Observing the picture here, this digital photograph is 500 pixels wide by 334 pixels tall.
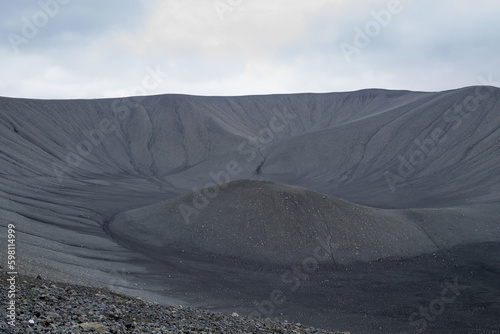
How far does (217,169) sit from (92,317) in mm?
49995

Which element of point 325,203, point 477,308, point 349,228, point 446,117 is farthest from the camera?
point 446,117

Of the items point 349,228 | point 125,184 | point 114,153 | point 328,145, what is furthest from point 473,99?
point 114,153

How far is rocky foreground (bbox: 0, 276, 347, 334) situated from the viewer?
6039 mm

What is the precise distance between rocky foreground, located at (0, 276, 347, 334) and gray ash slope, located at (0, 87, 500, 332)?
5310 mm

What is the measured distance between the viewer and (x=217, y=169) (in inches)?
2234

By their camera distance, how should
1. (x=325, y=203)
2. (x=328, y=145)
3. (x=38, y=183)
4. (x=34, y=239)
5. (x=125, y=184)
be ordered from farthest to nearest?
(x=328, y=145) < (x=125, y=184) < (x=38, y=183) < (x=325, y=203) < (x=34, y=239)

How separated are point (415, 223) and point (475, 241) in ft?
10.7

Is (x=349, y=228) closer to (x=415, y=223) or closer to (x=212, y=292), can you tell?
(x=415, y=223)

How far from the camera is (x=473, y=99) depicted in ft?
176
